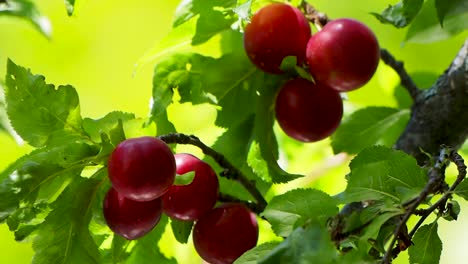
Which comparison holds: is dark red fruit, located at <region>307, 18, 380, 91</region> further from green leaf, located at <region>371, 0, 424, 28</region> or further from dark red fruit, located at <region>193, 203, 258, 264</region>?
dark red fruit, located at <region>193, 203, 258, 264</region>

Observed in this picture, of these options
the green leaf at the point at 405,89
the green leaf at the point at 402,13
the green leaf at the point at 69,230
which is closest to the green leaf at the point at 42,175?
the green leaf at the point at 69,230

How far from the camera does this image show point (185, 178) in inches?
37.2

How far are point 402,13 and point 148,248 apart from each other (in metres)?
0.41

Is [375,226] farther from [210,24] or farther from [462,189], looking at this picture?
[210,24]

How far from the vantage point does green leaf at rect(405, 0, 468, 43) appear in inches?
45.8

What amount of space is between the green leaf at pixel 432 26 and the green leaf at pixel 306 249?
48 cm

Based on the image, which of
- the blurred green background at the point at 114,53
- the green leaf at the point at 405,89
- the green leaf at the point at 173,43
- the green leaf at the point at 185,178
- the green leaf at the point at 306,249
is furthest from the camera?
the blurred green background at the point at 114,53

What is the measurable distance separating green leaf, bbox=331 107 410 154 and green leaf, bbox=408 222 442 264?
391mm

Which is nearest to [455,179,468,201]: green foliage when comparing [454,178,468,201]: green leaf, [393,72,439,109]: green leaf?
[454,178,468,201]: green leaf

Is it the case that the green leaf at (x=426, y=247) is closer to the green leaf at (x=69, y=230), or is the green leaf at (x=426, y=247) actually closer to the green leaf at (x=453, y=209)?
the green leaf at (x=453, y=209)

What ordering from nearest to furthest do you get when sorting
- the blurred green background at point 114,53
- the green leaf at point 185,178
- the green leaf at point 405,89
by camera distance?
the green leaf at point 185,178 < the green leaf at point 405,89 < the blurred green background at point 114,53

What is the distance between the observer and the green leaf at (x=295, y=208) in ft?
2.81

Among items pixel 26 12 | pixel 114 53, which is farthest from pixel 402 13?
pixel 114 53

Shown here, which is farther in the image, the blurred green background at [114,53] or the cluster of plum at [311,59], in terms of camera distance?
the blurred green background at [114,53]
